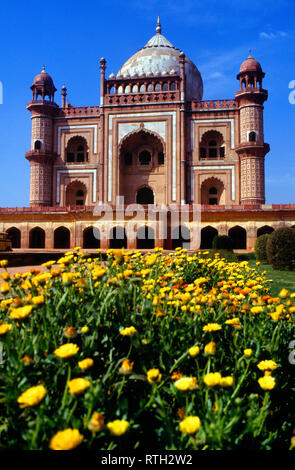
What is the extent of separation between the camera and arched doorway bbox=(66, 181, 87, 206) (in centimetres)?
2048

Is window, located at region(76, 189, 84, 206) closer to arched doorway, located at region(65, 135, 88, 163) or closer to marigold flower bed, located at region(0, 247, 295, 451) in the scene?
arched doorway, located at region(65, 135, 88, 163)

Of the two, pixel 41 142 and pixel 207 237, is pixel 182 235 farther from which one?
pixel 41 142

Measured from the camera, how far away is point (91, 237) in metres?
17.1

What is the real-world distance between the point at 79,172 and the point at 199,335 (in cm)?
1967

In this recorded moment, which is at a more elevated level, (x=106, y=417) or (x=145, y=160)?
(x=145, y=160)

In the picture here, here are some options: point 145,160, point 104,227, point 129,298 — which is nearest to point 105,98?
point 145,160

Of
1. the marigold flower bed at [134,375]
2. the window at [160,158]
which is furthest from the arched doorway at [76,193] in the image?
the marigold flower bed at [134,375]

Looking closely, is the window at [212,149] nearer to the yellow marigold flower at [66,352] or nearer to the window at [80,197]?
the window at [80,197]

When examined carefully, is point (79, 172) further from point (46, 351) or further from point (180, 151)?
point (46, 351)

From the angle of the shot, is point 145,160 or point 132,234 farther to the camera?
point 145,160

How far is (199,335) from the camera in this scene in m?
1.59

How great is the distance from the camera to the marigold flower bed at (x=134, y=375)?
97 cm

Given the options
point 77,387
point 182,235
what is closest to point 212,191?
point 182,235
